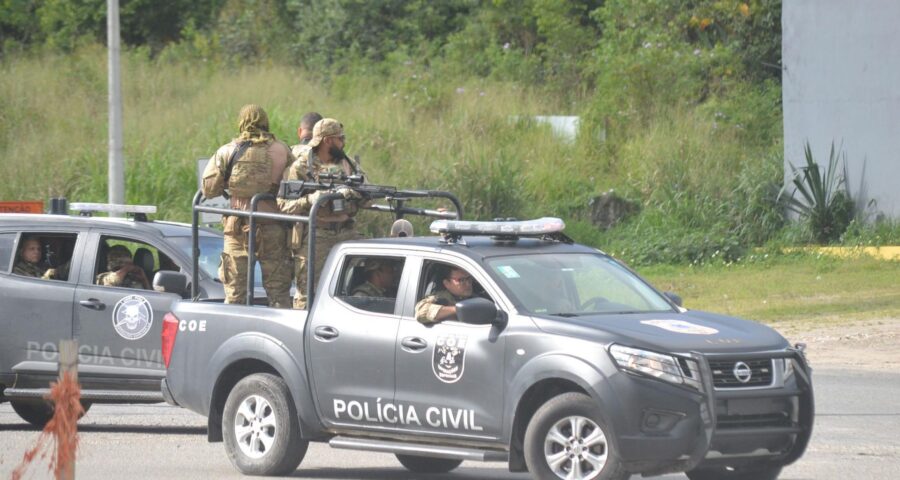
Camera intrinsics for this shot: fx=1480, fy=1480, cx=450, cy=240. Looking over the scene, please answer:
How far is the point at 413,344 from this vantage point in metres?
8.77

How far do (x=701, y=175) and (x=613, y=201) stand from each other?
1.73 m

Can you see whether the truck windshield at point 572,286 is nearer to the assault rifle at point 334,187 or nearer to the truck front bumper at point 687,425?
the truck front bumper at point 687,425

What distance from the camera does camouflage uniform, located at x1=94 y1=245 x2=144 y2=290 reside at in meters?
12.1

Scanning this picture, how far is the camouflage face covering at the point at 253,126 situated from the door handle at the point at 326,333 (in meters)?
2.27

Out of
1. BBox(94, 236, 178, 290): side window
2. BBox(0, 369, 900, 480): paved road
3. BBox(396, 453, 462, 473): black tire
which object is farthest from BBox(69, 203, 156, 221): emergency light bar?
BBox(396, 453, 462, 473): black tire

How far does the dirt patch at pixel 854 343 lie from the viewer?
1594 cm

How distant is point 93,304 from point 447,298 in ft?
13.3

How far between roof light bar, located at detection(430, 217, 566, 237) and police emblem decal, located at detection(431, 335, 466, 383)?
755 millimetres

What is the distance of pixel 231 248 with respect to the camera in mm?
10578

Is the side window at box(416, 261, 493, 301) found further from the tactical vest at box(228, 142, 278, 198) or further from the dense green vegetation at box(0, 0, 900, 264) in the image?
the dense green vegetation at box(0, 0, 900, 264)

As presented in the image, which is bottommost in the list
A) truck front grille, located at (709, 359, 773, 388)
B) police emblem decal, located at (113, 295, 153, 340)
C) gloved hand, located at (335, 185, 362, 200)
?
police emblem decal, located at (113, 295, 153, 340)

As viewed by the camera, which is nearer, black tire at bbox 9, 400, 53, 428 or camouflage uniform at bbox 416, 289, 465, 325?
camouflage uniform at bbox 416, 289, 465, 325

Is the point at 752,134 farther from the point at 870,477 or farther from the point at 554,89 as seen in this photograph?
the point at 870,477

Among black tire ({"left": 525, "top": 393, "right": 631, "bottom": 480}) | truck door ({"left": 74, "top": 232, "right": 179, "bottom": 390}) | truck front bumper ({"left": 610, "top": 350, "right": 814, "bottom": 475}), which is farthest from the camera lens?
truck door ({"left": 74, "top": 232, "right": 179, "bottom": 390})
